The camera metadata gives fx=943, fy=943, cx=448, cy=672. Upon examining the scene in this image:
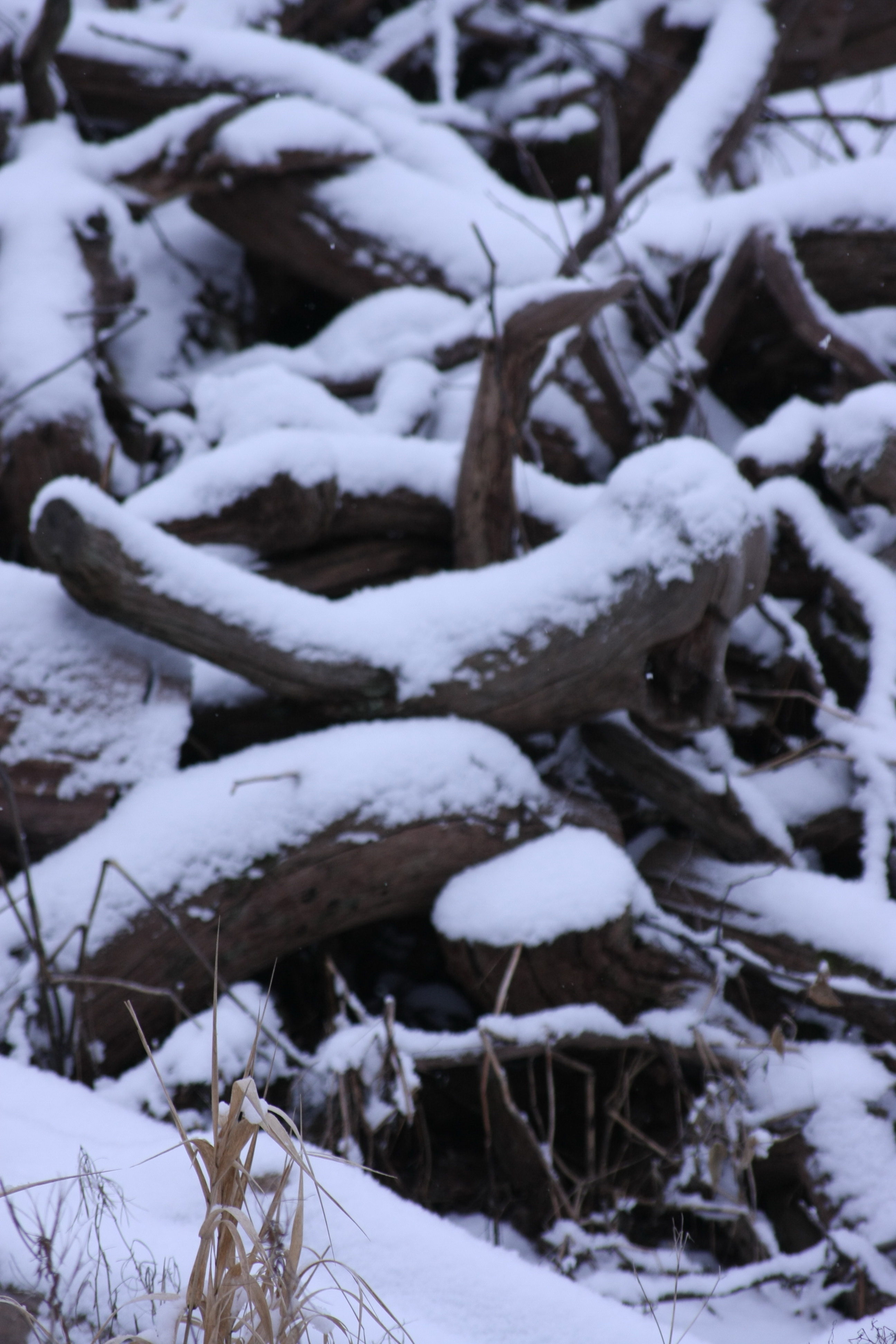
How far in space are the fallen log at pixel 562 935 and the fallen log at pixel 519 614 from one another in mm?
360

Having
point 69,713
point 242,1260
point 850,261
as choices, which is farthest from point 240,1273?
point 850,261

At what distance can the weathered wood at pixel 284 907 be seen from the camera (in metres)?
1.76

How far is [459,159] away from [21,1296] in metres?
4.35

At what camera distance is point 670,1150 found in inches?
75.4

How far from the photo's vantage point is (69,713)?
6.53ft

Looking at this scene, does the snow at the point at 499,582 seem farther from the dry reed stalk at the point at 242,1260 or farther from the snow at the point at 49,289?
the dry reed stalk at the point at 242,1260

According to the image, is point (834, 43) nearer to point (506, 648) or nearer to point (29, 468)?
point (506, 648)

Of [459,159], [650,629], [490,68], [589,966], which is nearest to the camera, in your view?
[589,966]

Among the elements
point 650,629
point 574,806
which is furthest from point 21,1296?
point 650,629

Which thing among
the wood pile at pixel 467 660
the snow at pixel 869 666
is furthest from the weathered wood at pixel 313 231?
the snow at pixel 869 666

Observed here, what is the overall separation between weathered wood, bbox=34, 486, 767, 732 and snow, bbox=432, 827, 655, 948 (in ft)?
1.09

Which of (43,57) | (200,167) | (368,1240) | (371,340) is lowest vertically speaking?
(368,1240)

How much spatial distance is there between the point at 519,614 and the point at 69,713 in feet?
3.26

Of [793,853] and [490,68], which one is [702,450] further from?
[490,68]
